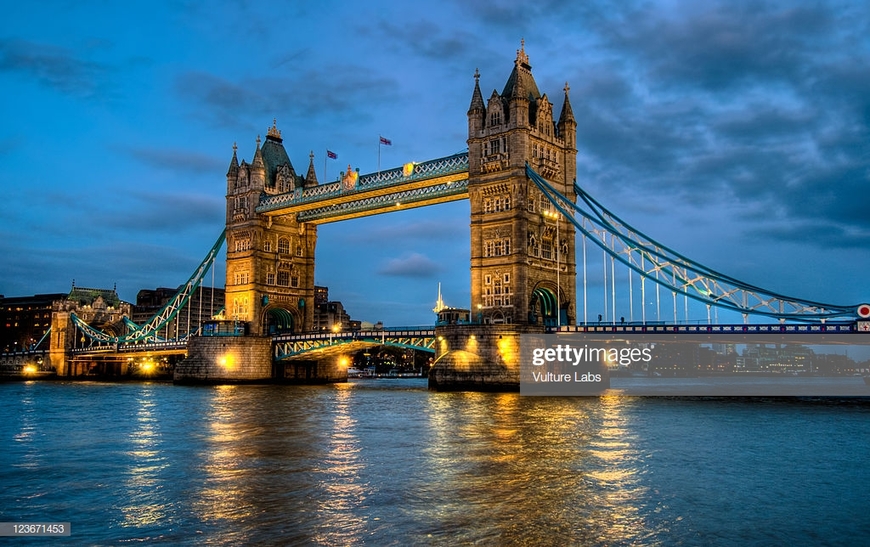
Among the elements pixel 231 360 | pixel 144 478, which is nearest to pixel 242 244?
pixel 231 360

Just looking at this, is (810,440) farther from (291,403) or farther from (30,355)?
(30,355)

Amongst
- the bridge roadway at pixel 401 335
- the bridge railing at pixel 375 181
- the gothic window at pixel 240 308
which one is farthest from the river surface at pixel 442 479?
the gothic window at pixel 240 308

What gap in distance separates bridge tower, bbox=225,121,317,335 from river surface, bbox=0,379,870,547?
154ft

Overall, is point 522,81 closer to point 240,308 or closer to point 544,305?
point 544,305

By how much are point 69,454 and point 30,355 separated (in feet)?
394

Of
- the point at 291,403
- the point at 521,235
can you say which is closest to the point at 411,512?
the point at 291,403

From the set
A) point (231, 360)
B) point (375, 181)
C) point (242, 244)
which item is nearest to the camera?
point (375, 181)

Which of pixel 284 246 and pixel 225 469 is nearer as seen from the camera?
pixel 225 469

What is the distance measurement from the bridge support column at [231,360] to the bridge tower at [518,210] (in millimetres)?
29171

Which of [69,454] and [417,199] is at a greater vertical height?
[417,199]

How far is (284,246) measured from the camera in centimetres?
9456

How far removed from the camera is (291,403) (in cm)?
5628

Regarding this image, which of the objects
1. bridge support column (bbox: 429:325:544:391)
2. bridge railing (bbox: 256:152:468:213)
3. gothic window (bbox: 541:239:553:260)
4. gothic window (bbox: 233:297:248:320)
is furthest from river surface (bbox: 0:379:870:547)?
gothic window (bbox: 233:297:248:320)

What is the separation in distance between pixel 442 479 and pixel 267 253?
71998 millimetres
